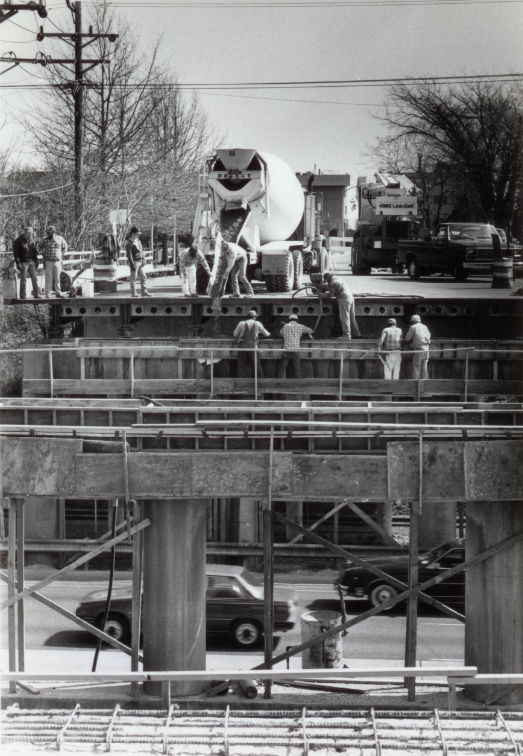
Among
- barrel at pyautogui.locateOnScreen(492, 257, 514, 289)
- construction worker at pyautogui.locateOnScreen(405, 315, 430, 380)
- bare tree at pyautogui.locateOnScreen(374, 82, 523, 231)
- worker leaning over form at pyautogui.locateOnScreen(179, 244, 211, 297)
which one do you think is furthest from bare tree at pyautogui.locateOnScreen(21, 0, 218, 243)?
barrel at pyautogui.locateOnScreen(492, 257, 514, 289)

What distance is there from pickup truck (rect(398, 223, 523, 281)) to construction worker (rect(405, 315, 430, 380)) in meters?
1.24

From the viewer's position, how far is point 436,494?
1270 cm

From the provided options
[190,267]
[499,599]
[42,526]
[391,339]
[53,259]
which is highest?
[53,259]

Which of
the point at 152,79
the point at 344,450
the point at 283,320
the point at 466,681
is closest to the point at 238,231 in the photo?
the point at 283,320

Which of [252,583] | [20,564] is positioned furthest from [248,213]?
[20,564]

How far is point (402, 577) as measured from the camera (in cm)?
2061

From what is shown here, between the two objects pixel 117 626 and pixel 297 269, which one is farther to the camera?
pixel 297 269

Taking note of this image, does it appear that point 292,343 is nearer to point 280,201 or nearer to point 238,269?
point 238,269

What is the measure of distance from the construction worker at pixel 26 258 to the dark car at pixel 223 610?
5.55 metres

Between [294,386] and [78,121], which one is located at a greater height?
[78,121]

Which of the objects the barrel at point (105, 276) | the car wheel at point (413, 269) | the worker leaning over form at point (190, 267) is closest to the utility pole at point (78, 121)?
the barrel at point (105, 276)

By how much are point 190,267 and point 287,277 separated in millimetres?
2582

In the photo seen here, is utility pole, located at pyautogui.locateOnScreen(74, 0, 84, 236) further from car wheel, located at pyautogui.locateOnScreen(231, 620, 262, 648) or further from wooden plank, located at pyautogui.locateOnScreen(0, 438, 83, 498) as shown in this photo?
car wheel, located at pyautogui.locateOnScreen(231, 620, 262, 648)

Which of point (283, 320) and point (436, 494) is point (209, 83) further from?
point (436, 494)
